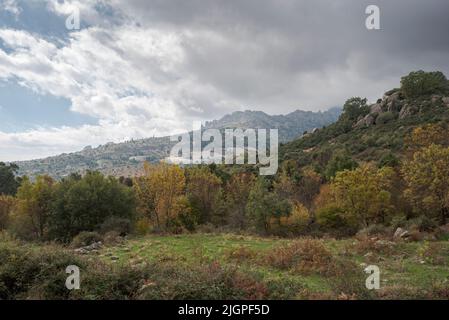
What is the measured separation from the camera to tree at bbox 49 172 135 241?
109ft

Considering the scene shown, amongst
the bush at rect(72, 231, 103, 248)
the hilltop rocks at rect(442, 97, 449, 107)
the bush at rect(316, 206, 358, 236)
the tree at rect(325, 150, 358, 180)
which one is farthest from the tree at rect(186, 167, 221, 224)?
the hilltop rocks at rect(442, 97, 449, 107)

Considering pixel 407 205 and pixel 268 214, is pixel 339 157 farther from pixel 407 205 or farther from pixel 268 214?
pixel 268 214

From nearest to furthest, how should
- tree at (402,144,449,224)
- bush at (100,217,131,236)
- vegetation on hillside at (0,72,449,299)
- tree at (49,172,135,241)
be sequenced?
vegetation on hillside at (0,72,449,299)
tree at (402,144,449,224)
bush at (100,217,131,236)
tree at (49,172,135,241)

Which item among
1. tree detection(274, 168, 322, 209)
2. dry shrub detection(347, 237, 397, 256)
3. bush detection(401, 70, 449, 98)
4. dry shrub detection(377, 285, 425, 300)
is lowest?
dry shrub detection(347, 237, 397, 256)

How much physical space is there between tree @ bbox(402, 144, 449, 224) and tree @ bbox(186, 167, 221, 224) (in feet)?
82.2

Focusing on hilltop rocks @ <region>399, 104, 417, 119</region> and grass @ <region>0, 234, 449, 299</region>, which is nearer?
grass @ <region>0, 234, 449, 299</region>

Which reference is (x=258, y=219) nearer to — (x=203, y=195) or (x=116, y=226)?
(x=203, y=195)

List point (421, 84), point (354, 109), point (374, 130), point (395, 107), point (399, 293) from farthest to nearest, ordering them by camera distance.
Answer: point (354, 109) → point (421, 84) → point (395, 107) → point (374, 130) → point (399, 293)

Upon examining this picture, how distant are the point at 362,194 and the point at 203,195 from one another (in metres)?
21.7

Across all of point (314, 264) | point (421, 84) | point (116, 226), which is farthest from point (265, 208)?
point (421, 84)

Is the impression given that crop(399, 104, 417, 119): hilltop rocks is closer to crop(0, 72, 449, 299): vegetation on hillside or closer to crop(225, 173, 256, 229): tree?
crop(0, 72, 449, 299): vegetation on hillside

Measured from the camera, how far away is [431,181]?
27.8 m
